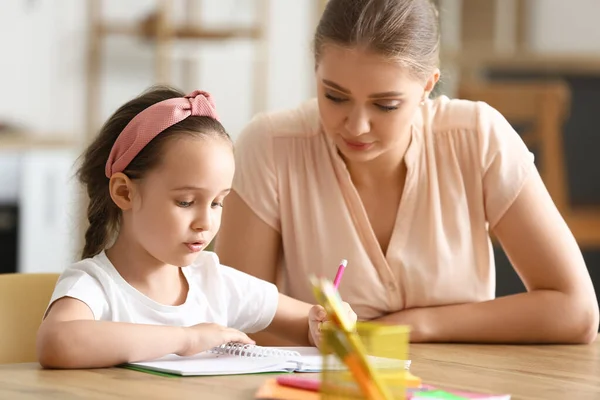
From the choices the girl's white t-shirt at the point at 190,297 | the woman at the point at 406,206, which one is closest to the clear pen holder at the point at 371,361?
the girl's white t-shirt at the point at 190,297

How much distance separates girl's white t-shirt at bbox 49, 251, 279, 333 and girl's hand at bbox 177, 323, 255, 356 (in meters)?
0.09

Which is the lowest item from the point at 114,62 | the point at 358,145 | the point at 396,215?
the point at 396,215

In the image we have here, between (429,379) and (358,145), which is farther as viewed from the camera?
(358,145)

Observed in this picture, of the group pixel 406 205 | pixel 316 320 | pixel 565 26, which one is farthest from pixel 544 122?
pixel 316 320

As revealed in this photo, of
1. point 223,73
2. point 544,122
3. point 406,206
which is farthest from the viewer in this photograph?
point 223,73

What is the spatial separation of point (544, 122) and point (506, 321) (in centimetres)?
299

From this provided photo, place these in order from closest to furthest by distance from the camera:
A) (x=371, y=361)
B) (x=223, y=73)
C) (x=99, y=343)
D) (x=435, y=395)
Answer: (x=371, y=361)
(x=435, y=395)
(x=99, y=343)
(x=223, y=73)

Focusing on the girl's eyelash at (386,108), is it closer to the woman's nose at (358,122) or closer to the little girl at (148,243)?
the woman's nose at (358,122)

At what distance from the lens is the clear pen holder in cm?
99

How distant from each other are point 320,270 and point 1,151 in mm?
2679

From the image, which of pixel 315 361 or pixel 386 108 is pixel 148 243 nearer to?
pixel 315 361

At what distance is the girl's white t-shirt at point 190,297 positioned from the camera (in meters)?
1.41

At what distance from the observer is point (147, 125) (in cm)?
145

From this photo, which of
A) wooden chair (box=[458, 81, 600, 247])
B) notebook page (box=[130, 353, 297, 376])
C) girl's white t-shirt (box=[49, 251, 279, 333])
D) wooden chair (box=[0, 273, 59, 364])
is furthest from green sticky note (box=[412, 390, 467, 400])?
wooden chair (box=[458, 81, 600, 247])
